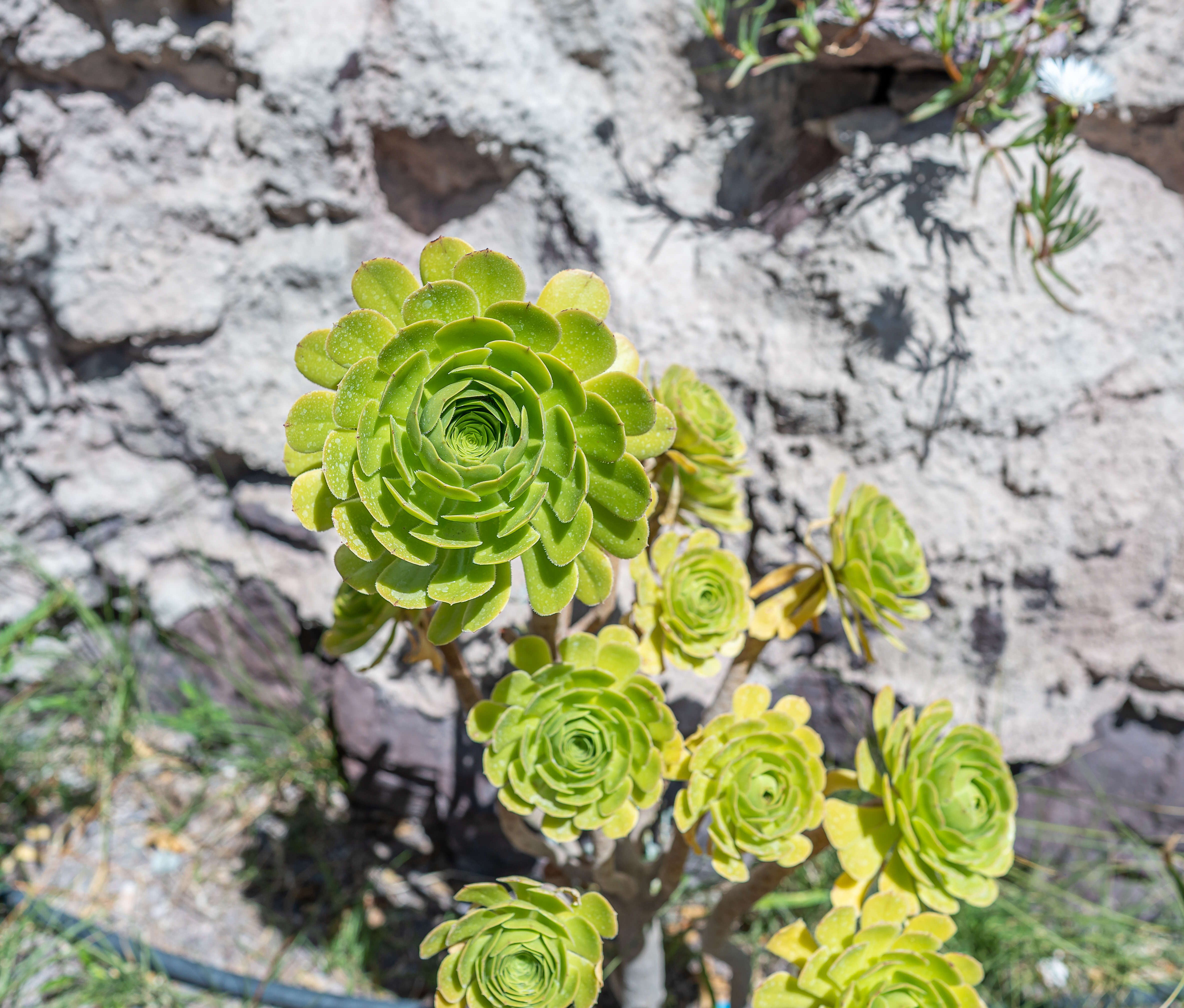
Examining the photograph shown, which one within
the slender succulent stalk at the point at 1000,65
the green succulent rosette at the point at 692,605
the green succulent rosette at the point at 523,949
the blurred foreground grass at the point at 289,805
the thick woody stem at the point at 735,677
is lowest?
the blurred foreground grass at the point at 289,805

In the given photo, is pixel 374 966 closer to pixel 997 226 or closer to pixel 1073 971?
pixel 1073 971

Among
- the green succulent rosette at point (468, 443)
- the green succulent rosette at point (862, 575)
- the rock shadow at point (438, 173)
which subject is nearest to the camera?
the green succulent rosette at point (468, 443)

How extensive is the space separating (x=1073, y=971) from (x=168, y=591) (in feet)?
5.79

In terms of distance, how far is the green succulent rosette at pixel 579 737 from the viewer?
28.4 inches

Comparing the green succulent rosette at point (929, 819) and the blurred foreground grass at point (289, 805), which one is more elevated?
the green succulent rosette at point (929, 819)

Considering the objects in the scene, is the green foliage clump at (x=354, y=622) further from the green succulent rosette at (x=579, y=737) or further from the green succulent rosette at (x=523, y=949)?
the green succulent rosette at (x=523, y=949)

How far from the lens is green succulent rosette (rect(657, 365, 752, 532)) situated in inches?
32.7

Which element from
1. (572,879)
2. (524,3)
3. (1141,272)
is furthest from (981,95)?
(572,879)

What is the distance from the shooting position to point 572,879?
994mm

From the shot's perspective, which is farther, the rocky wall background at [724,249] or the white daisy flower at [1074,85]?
the rocky wall background at [724,249]

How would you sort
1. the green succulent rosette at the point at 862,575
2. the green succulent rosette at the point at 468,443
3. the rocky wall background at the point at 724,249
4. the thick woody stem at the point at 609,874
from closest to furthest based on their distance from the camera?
the green succulent rosette at the point at 468,443, the green succulent rosette at the point at 862,575, the thick woody stem at the point at 609,874, the rocky wall background at the point at 724,249

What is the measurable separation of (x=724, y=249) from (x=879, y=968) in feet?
3.32

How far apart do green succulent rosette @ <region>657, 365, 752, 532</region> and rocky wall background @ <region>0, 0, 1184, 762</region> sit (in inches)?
14.4

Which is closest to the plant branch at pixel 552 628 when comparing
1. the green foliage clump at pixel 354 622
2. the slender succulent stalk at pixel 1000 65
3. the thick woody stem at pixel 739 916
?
the green foliage clump at pixel 354 622
